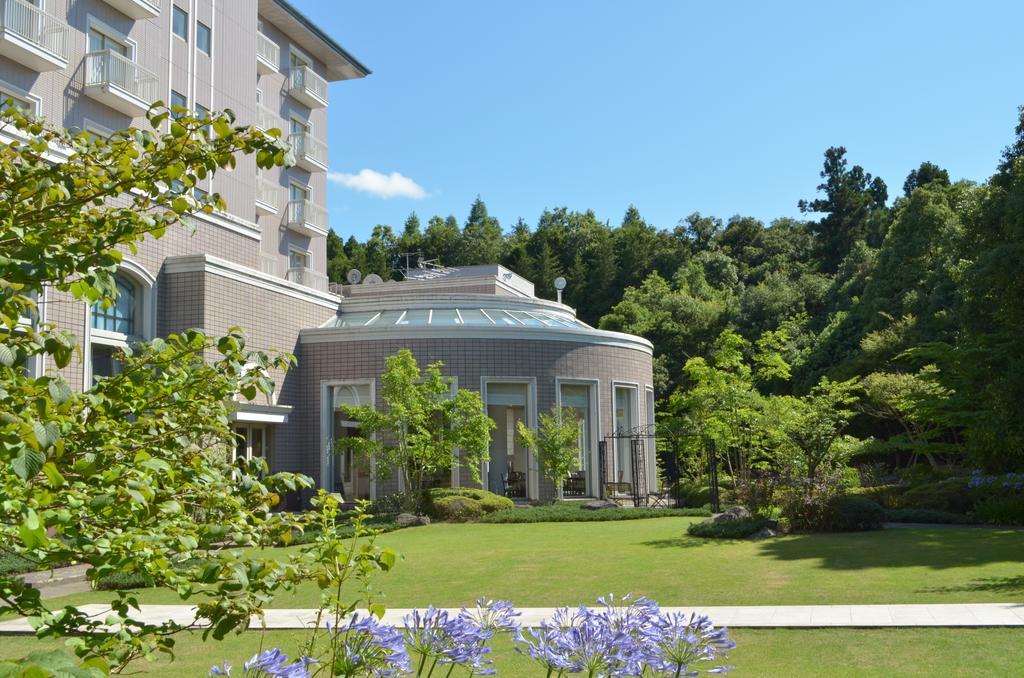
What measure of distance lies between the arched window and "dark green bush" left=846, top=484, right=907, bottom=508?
56.7ft

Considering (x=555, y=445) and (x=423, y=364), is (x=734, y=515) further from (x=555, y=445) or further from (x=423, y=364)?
(x=423, y=364)

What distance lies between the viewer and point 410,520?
21172 millimetres

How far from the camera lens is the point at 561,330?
27.1 meters

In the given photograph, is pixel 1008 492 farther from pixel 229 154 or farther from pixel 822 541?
pixel 229 154

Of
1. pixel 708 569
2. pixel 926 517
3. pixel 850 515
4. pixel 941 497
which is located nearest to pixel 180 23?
pixel 708 569

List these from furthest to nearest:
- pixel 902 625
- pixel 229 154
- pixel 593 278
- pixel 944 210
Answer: pixel 593 278
pixel 944 210
pixel 902 625
pixel 229 154

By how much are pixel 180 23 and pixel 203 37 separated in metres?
1.05

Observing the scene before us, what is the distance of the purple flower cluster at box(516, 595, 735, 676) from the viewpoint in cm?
303


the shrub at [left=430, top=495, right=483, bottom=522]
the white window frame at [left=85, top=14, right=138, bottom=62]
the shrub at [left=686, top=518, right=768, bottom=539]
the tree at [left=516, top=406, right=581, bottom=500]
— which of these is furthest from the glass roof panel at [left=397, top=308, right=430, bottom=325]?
the shrub at [left=686, top=518, right=768, bottom=539]

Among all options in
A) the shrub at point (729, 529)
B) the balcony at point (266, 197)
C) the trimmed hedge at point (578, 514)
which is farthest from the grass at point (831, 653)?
the balcony at point (266, 197)

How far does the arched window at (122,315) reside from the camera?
2053cm

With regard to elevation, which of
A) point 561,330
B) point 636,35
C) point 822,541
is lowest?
point 822,541

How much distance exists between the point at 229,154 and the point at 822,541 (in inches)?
545

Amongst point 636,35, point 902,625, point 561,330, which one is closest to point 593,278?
point 561,330
